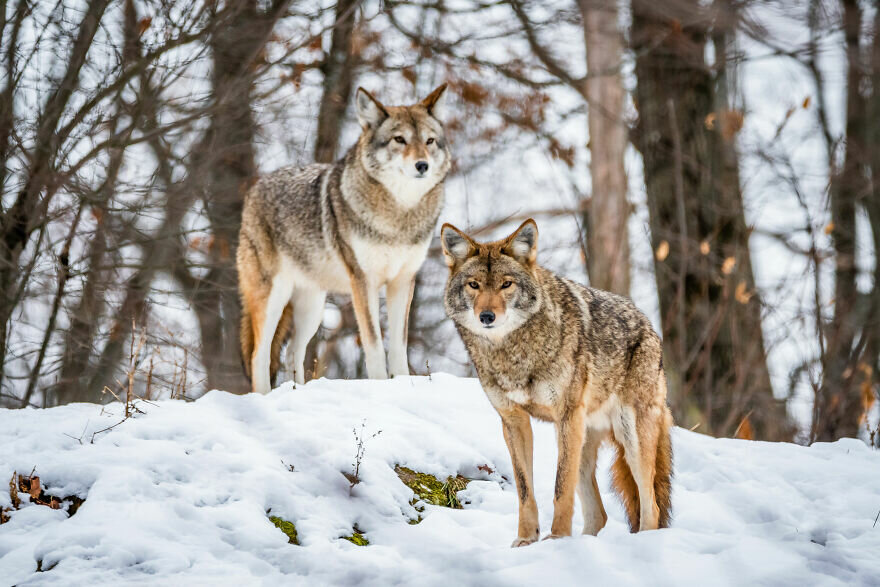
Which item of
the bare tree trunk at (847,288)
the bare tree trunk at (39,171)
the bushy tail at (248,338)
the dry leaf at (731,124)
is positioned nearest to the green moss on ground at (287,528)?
the bushy tail at (248,338)

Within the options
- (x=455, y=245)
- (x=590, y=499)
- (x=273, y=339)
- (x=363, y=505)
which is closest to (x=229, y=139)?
(x=273, y=339)

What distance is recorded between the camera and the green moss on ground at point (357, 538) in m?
4.22

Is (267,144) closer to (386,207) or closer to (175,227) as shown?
(175,227)

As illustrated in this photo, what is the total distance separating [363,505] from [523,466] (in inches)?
36.5

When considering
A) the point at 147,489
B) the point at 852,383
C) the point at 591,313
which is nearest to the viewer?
the point at 147,489

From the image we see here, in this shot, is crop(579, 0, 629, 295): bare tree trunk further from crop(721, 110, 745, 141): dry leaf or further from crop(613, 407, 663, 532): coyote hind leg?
crop(613, 407, 663, 532): coyote hind leg

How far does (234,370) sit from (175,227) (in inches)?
163

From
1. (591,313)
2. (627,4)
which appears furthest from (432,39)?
(591,313)

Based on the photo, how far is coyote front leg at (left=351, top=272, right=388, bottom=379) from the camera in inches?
281

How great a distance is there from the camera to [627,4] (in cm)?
1012

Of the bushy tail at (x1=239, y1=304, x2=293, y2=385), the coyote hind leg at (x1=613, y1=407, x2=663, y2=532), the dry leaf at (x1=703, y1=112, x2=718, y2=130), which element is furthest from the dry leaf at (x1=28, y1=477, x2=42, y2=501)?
the dry leaf at (x1=703, y1=112, x2=718, y2=130)

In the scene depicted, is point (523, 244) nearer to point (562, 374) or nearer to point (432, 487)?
point (562, 374)

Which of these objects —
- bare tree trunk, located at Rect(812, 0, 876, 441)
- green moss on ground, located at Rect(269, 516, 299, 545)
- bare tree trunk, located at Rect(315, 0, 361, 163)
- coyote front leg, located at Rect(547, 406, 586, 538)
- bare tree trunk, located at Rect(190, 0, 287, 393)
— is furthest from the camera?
bare tree trunk, located at Rect(315, 0, 361, 163)

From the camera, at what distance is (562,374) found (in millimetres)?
4438
